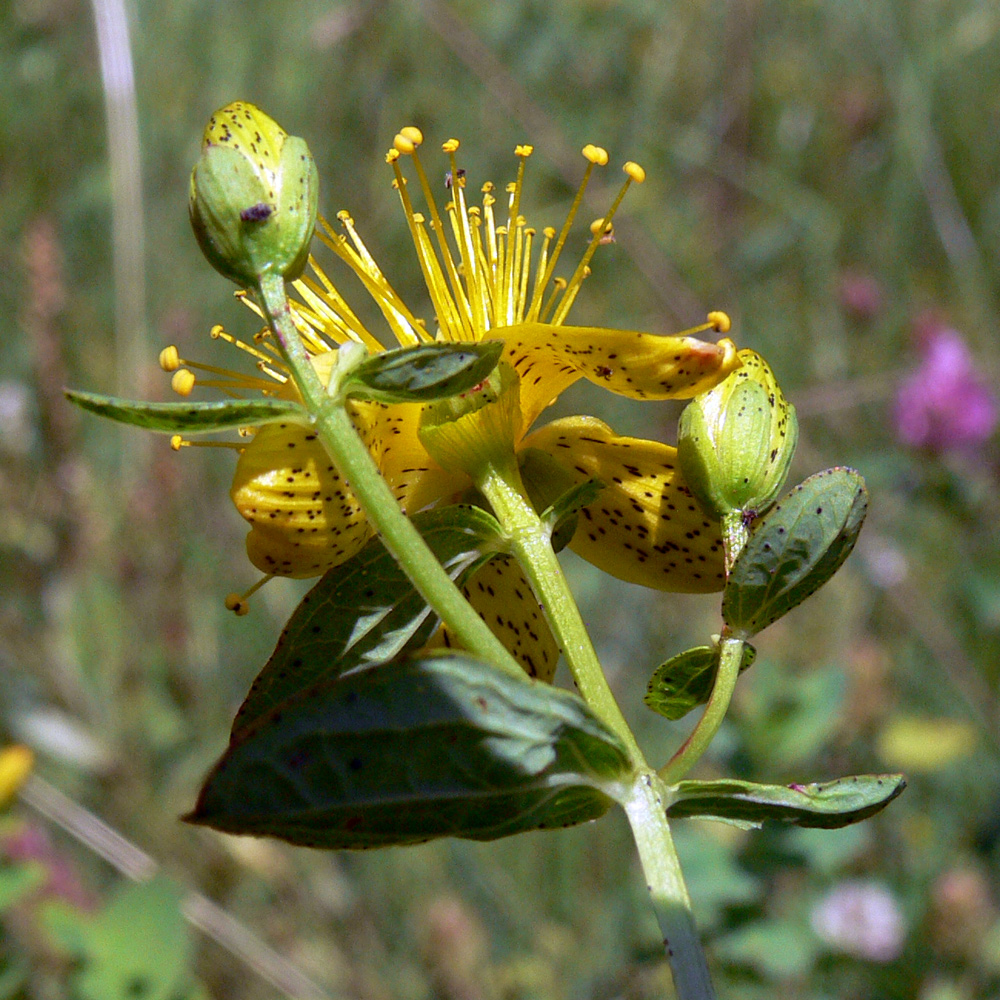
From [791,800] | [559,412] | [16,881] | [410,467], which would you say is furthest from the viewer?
[559,412]

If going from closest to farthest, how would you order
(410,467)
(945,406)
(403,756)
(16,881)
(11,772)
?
(403,756) → (410,467) → (16,881) → (11,772) → (945,406)

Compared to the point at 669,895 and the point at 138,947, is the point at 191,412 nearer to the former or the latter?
the point at 669,895

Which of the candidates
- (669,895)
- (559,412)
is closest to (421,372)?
(669,895)

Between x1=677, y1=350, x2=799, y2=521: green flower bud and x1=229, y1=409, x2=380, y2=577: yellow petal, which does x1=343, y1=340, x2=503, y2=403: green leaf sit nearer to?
x1=229, y1=409, x2=380, y2=577: yellow petal

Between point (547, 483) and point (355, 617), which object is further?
point (547, 483)

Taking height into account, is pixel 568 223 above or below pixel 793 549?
above

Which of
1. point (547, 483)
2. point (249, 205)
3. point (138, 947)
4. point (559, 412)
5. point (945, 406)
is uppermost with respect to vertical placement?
point (249, 205)

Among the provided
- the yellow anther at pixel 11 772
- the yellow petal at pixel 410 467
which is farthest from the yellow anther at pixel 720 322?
the yellow anther at pixel 11 772

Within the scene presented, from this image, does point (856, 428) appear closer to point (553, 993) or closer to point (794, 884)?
point (794, 884)
